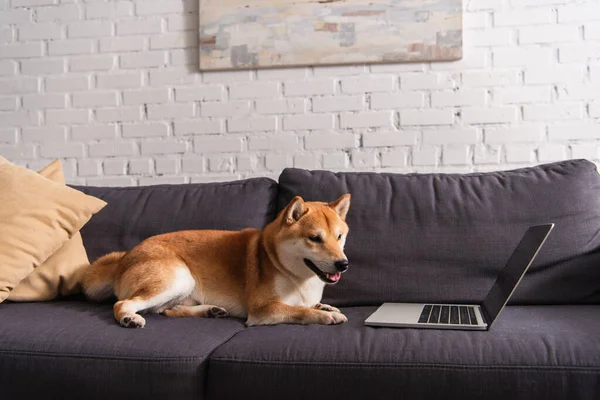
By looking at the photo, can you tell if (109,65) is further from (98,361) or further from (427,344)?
(427,344)

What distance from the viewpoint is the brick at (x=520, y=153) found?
2.67 metres

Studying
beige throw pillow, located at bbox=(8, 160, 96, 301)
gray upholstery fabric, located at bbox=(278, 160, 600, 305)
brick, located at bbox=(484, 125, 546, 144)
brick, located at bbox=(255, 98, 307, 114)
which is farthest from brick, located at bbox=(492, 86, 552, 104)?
beige throw pillow, located at bbox=(8, 160, 96, 301)

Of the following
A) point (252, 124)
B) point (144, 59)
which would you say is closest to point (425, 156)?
point (252, 124)

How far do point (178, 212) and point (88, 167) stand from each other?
922 millimetres

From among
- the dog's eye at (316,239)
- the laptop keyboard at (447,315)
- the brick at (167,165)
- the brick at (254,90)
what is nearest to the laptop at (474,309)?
the laptop keyboard at (447,315)

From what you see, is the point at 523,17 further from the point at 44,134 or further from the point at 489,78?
the point at 44,134

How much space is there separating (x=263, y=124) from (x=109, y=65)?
2.78 ft

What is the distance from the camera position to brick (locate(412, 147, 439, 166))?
8.96 ft

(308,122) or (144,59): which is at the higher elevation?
(144,59)

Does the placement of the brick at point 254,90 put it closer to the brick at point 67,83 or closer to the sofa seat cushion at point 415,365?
the brick at point 67,83

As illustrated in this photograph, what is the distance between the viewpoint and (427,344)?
149 cm

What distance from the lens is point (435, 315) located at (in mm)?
1784

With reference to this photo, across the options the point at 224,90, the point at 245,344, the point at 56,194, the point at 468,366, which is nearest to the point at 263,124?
the point at 224,90

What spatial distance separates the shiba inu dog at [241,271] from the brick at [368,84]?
35.2 inches
